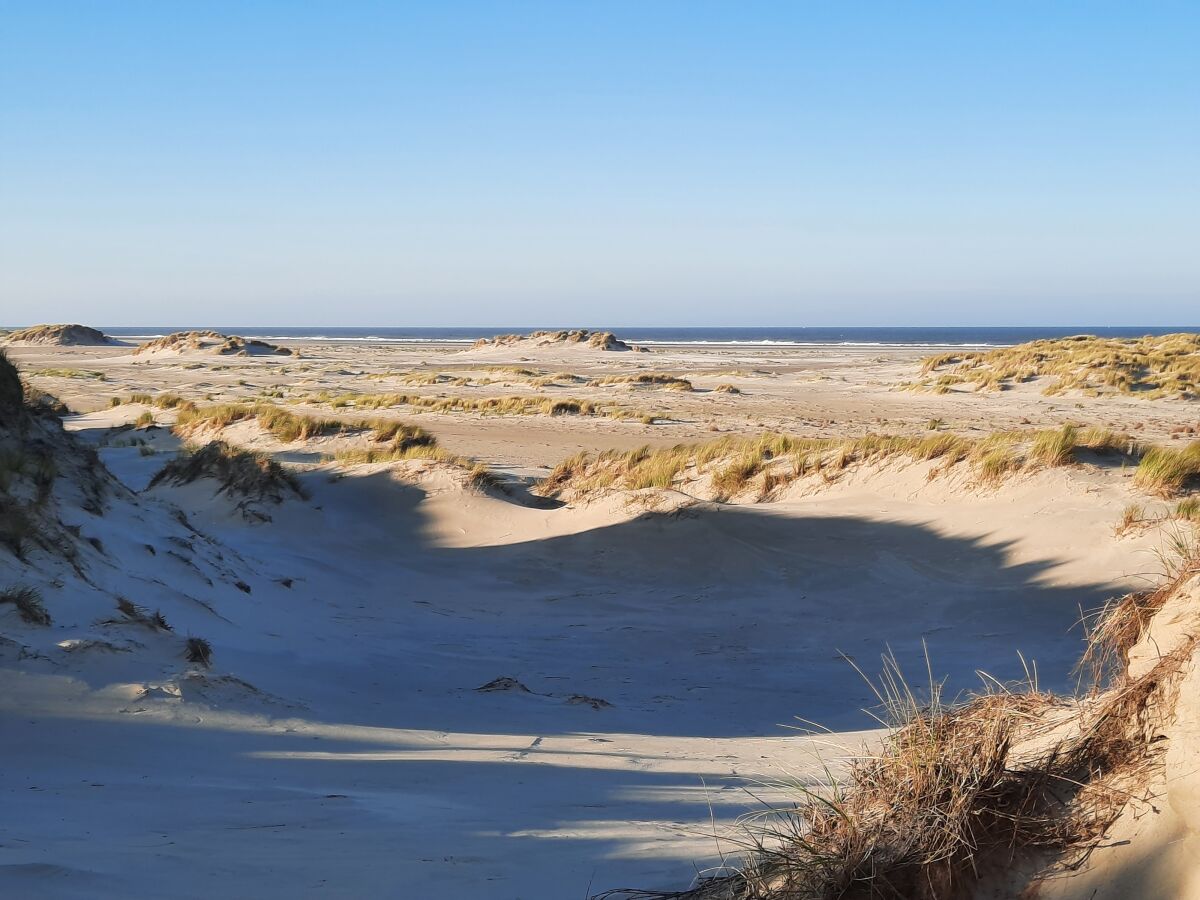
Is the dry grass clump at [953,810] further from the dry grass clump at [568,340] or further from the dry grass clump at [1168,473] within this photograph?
the dry grass clump at [568,340]

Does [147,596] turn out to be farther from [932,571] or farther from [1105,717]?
[932,571]

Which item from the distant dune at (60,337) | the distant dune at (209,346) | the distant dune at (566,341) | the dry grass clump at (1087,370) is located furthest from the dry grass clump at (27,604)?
the distant dune at (60,337)

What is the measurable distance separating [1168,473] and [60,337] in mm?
87958

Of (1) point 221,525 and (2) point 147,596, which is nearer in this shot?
(2) point 147,596

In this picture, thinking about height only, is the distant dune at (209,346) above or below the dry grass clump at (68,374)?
above

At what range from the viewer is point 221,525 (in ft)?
42.4

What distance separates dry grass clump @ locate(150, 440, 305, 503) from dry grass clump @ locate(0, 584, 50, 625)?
7413mm

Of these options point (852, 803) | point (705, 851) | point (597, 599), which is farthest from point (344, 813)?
point (597, 599)

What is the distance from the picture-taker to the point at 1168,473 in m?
11.4

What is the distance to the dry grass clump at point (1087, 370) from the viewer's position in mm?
33656

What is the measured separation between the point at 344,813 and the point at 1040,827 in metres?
2.56

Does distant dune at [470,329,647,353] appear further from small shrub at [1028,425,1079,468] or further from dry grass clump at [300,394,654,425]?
small shrub at [1028,425,1079,468]

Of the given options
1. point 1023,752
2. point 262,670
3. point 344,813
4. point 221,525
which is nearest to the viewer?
point 1023,752

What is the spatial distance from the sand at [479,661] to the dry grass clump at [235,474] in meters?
0.26
